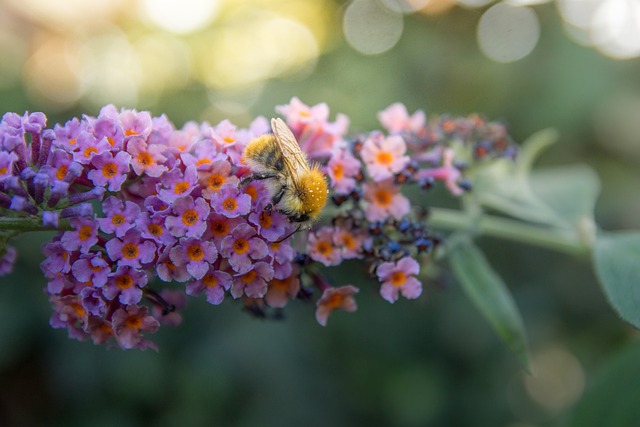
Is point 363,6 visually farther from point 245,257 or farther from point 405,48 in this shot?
point 245,257

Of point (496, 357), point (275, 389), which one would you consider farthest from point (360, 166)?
point (496, 357)

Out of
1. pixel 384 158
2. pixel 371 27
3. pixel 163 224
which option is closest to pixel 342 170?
pixel 384 158

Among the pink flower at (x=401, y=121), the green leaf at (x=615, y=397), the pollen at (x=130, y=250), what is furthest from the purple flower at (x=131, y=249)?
the green leaf at (x=615, y=397)

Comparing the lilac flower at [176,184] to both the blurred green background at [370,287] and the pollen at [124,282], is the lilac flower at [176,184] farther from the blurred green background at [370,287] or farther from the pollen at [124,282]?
the blurred green background at [370,287]

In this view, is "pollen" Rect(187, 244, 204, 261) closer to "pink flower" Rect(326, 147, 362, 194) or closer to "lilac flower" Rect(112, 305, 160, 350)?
"lilac flower" Rect(112, 305, 160, 350)

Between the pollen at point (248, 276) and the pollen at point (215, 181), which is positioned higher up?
the pollen at point (215, 181)

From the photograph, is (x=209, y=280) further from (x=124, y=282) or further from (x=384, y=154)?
(x=384, y=154)

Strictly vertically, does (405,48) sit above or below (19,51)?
above
